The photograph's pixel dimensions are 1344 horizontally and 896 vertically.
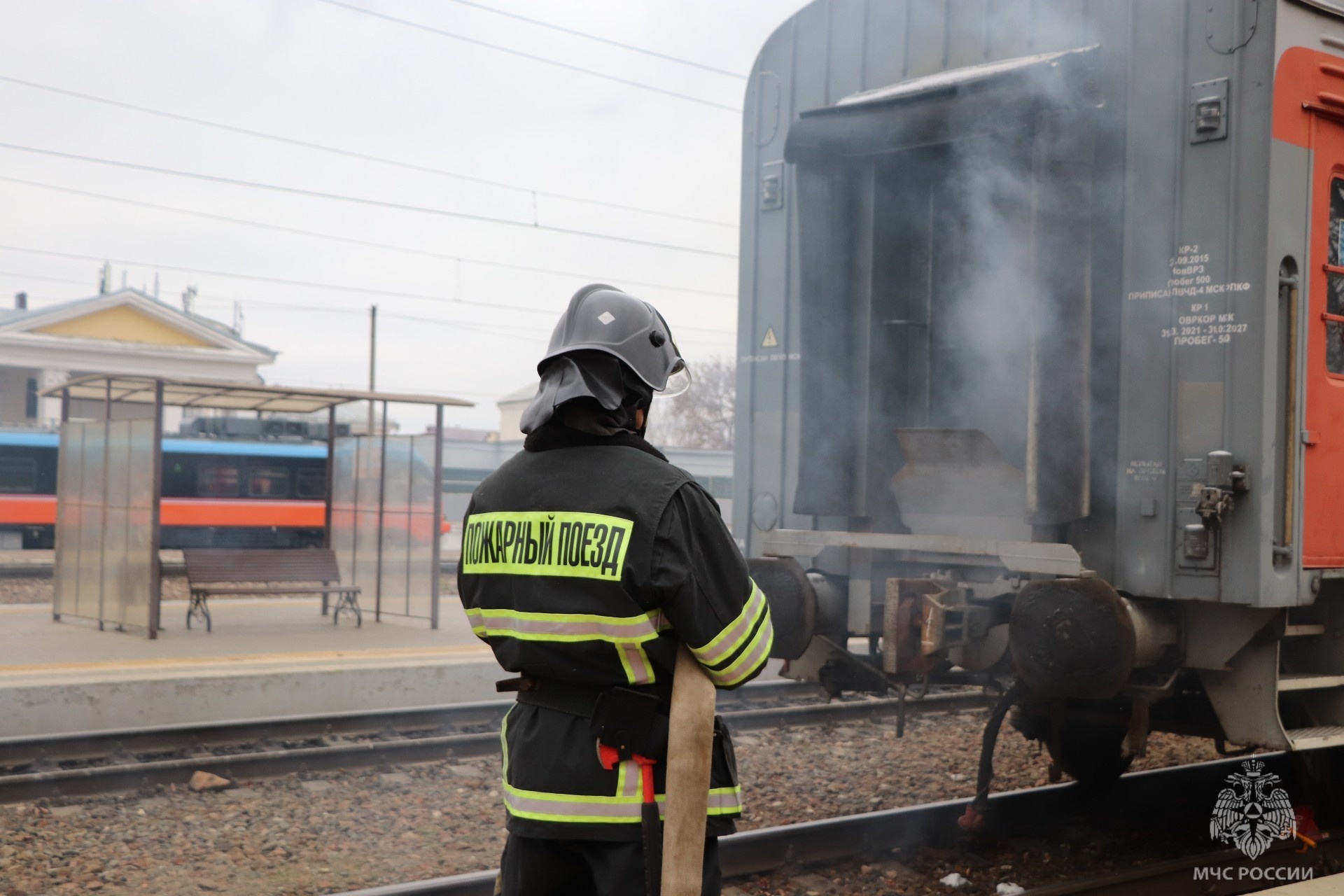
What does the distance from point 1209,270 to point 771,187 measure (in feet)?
7.67

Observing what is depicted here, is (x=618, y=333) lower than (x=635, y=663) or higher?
higher

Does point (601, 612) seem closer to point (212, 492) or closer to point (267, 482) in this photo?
point (212, 492)

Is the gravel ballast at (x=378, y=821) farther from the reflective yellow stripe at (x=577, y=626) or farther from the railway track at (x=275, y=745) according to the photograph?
the reflective yellow stripe at (x=577, y=626)

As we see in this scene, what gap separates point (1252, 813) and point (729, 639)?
17.1 feet

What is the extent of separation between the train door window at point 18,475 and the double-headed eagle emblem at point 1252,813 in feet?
74.7

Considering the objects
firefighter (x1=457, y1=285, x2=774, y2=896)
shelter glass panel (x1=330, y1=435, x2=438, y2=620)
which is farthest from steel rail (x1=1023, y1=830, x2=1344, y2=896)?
shelter glass panel (x1=330, y1=435, x2=438, y2=620)

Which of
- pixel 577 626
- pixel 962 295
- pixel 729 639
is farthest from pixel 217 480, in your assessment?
pixel 729 639

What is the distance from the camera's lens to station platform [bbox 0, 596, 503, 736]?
26.6 feet

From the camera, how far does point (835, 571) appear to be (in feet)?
18.5

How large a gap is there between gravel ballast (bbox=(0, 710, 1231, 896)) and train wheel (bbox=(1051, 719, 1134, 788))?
434 mm

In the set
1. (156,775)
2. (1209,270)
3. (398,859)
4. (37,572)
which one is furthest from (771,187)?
(37,572)

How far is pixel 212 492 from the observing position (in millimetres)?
23391

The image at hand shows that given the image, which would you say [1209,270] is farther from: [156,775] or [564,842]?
[156,775]

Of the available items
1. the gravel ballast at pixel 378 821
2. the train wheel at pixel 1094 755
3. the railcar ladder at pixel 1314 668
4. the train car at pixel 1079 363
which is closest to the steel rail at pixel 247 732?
the gravel ballast at pixel 378 821
